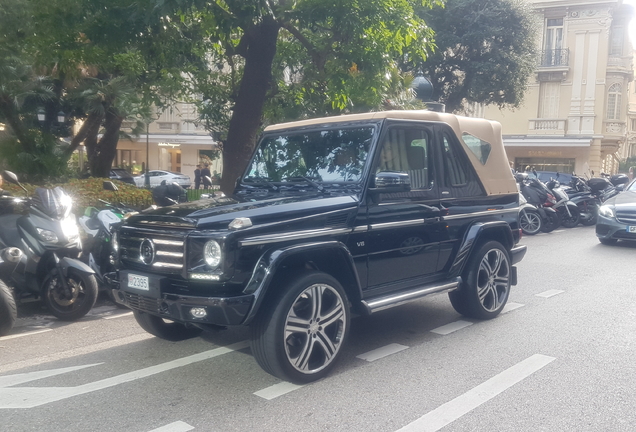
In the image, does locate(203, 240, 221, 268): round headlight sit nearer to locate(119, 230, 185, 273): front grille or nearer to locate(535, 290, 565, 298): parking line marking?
locate(119, 230, 185, 273): front grille

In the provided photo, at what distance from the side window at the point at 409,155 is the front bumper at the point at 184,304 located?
A: 1.86 m

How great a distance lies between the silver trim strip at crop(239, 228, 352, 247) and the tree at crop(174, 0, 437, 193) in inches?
216

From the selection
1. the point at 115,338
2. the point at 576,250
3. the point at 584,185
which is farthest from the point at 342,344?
the point at 584,185

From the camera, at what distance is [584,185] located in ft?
64.0

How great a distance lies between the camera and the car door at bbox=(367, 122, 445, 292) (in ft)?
17.5

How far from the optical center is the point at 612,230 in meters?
12.5

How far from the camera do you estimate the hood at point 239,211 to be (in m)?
4.55

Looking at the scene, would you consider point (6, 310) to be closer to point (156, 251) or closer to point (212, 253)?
point (156, 251)

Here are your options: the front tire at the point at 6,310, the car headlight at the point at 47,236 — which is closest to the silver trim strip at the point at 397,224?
the front tire at the point at 6,310

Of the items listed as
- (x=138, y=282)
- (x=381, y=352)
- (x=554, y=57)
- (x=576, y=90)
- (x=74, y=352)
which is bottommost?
(x=74, y=352)

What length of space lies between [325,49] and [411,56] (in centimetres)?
191

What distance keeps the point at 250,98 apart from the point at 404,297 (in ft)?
24.8

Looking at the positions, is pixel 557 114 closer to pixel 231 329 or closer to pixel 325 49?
pixel 325 49

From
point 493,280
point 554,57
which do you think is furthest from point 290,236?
point 554,57
